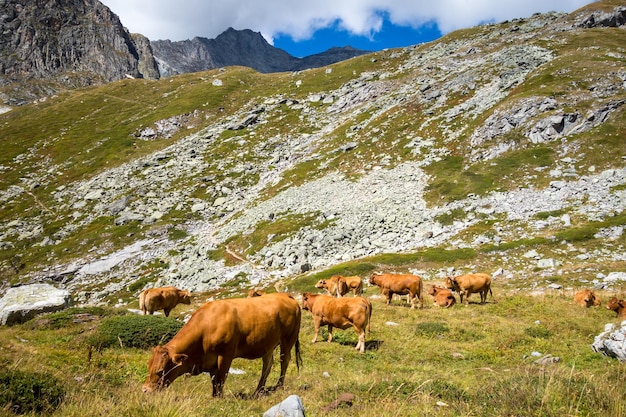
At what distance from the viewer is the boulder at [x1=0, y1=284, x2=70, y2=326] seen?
19672mm

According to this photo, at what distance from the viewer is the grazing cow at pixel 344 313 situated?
15484mm

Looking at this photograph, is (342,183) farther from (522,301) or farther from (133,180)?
(133,180)

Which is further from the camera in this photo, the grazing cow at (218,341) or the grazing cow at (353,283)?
the grazing cow at (353,283)

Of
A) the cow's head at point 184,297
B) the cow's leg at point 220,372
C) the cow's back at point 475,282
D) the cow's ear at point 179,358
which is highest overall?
the cow's ear at point 179,358

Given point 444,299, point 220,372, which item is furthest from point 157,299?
point 444,299

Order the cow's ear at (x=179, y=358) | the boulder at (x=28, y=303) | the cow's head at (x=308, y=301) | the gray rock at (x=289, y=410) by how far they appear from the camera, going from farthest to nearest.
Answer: the boulder at (x=28, y=303), the cow's head at (x=308, y=301), the cow's ear at (x=179, y=358), the gray rock at (x=289, y=410)

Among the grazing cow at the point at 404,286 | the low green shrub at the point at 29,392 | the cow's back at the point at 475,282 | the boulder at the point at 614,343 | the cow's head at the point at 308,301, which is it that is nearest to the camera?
the low green shrub at the point at 29,392

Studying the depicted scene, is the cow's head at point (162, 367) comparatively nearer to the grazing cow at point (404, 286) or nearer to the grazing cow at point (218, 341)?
the grazing cow at point (218, 341)

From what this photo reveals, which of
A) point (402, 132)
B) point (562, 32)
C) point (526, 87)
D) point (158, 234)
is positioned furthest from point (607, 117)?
point (158, 234)

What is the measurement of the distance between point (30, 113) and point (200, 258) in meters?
152

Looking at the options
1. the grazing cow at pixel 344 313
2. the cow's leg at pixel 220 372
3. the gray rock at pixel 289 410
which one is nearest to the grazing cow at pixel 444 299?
the grazing cow at pixel 344 313

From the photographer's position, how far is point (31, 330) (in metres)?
17.7

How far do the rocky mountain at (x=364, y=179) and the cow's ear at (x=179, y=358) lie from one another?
28048 millimetres

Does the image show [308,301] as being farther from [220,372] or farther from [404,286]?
[220,372]
